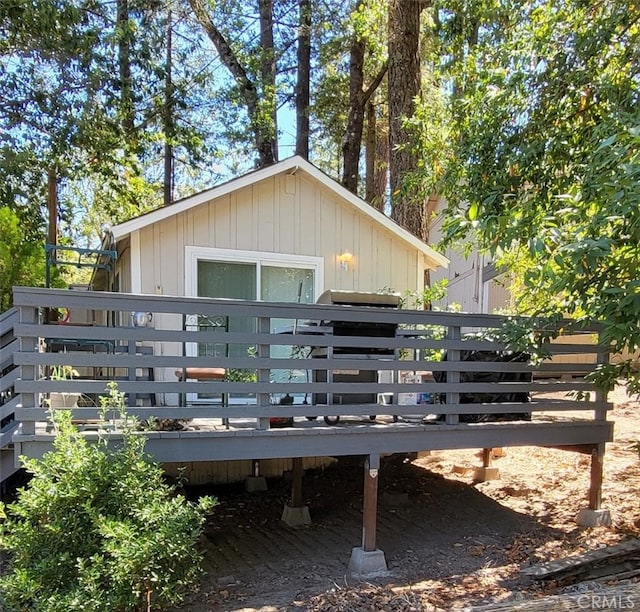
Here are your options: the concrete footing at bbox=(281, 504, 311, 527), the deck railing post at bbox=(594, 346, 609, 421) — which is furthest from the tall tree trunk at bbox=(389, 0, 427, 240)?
the concrete footing at bbox=(281, 504, 311, 527)

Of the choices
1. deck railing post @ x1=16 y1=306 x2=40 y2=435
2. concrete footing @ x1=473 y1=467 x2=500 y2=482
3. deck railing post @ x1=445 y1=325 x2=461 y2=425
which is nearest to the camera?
deck railing post @ x1=16 y1=306 x2=40 y2=435

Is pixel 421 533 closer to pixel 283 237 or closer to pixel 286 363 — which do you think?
pixel 286 363

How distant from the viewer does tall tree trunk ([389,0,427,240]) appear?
9570 millimetres

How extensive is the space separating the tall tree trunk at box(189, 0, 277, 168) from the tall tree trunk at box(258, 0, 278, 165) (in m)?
0.03

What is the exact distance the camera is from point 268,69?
49.2ft

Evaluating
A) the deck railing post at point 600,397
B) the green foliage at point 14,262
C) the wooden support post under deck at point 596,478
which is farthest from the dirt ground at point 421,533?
the green foliage at point 14,262

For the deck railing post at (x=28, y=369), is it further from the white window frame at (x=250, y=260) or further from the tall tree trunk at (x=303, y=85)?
the tall tree trunk at (x=303, y=85)

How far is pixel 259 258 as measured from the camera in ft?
22.4

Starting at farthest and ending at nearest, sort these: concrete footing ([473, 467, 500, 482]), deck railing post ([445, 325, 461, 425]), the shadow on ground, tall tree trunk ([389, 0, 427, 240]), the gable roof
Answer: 1. tall tree trunk ([389, 0, 427, 240])
2. concrete footing ([473, 467, 500, 482])
3. the gable roof
4. deck railing post ([445, 325, 461, 425])
5. the shadow on ground

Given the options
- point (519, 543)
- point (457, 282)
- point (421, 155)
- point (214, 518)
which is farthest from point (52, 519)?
point (457, 282)

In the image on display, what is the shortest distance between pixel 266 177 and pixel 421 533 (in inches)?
186

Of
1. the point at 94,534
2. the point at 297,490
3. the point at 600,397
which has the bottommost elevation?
the point at 297,490

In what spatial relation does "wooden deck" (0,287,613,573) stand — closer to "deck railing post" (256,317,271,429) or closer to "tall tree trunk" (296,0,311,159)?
→ "deck railing post" (256,317,271,429)

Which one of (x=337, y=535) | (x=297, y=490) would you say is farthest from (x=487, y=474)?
Answer: (x=297, y=490)
